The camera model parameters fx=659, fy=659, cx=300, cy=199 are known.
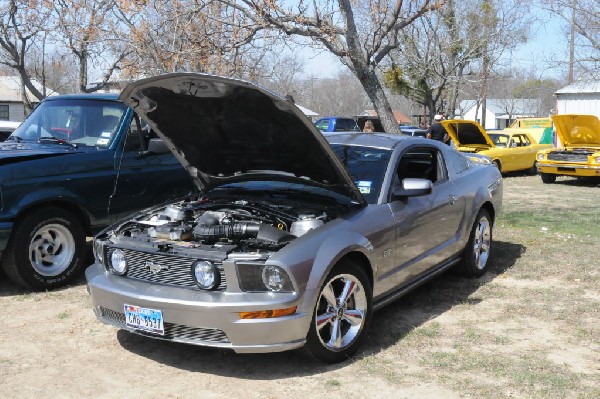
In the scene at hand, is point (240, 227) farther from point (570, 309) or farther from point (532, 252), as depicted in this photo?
point (532, 252)

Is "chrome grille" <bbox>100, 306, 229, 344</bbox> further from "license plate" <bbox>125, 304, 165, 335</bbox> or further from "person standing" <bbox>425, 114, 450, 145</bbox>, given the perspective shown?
"person standing" <bbox>425, 114, 450, 145</bbox>

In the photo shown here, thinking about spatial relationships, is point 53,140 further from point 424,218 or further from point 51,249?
point 424,218

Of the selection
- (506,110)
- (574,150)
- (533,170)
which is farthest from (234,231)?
(506,110)

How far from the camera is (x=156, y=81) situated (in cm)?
462

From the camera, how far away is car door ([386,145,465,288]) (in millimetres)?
5327

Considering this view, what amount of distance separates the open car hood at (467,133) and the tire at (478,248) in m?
10.1

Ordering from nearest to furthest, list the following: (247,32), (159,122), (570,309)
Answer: (159,122) < (570,309) < (247,32)

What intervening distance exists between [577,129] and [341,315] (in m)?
14.1

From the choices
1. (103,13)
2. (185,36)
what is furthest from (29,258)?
(103,13)

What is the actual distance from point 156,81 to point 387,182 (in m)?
2.01

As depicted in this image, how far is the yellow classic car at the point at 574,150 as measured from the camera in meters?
16.0

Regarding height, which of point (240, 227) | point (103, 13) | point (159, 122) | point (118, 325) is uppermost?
point (103, 13)

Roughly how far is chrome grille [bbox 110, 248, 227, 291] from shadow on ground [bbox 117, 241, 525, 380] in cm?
62

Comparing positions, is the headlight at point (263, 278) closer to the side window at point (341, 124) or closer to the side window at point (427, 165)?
the side window at point (427, 165)
